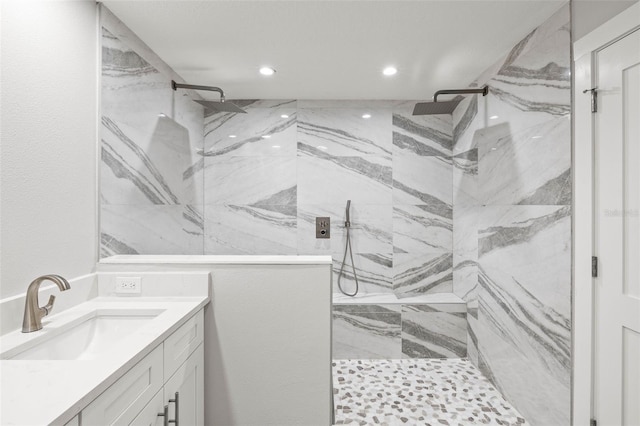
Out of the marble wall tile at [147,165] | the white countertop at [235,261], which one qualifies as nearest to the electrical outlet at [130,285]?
the white countertop at [235,261]

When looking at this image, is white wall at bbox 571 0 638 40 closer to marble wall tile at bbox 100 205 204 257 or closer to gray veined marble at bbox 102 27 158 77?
gray veined marble at bbox 102 27 158 77

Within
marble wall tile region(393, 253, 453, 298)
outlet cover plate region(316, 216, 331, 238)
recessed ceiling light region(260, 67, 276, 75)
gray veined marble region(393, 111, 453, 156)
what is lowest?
marble wall tile region(393, 253, 453, 298)

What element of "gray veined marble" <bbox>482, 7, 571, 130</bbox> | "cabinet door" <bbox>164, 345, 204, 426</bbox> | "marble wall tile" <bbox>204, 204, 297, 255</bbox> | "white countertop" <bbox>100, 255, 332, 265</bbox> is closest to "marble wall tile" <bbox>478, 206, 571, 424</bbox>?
"gray veined marble" <bbox>482, 7, 571, 130</bbox>

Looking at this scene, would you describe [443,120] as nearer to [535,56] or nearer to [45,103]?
[535,56]

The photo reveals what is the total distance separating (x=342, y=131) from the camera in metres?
3.32

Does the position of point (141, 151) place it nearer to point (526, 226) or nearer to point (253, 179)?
point (253, 179)

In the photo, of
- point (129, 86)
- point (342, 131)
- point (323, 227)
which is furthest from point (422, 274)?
point (129, 86)

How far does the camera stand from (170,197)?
Answer: 103 inches

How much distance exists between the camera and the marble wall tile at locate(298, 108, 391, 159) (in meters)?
3.32

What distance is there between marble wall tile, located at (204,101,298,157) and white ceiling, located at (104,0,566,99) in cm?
42

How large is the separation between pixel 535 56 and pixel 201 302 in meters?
2.40

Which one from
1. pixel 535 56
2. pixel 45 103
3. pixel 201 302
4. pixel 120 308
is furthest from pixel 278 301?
pixel 535 56

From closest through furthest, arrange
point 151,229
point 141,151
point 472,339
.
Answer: point 141,151, point 151,229, point 472,339

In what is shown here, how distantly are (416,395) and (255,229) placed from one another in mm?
2031
